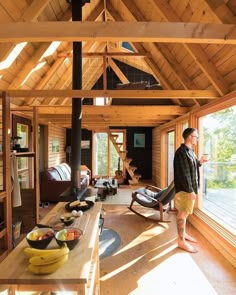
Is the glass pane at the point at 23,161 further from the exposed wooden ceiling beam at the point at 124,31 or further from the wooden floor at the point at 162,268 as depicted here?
the exposed wooden ceiling beam at the point at 124,31

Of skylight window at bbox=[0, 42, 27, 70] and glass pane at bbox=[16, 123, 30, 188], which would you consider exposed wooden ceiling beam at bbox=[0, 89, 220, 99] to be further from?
glass pane at bbox=[16, 123, 30, 188]

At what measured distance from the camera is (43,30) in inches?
64.8

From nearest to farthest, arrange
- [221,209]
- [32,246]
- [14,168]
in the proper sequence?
[32,246], [14,168], [221,209]

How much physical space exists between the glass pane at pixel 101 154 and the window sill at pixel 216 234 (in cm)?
541

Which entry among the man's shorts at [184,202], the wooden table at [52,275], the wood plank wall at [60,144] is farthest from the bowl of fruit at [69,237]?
the wood plank wall at [60,144]

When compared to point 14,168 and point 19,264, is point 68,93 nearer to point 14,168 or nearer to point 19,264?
point 14,168

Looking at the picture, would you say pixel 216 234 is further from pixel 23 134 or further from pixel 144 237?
pixel 23 134

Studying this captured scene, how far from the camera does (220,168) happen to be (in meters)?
3.70

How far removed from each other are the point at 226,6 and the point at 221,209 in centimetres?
320

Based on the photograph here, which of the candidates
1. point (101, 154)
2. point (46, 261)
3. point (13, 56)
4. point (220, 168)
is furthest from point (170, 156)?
point (46, 261)

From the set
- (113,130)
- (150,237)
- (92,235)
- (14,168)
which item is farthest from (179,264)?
(113,130)

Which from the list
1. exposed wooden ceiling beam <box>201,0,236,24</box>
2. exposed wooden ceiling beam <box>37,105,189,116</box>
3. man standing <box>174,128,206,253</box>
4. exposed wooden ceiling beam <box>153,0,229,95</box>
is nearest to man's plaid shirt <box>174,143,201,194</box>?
man standing <box>174,128,206,253</box>

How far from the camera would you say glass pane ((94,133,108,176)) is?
29.6 feet

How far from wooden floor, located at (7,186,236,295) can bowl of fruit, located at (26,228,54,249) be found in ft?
3.68
